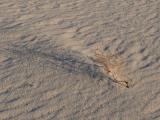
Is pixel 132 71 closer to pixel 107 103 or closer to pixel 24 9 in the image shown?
pixel 107 103

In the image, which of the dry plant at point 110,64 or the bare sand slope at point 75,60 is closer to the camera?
the bare sand slope at point 75,60

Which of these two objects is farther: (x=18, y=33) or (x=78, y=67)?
(x=18, y=33)

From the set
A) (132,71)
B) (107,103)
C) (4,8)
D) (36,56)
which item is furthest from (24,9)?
(107,103)

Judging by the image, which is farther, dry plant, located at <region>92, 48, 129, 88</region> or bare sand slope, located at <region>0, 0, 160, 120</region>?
dry plant, located at <region>92, 48, 129, 88</region>
